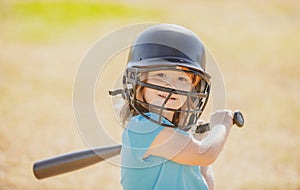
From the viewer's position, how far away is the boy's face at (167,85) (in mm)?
2803

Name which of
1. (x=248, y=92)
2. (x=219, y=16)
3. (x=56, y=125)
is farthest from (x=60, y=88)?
(x=219, y=16)

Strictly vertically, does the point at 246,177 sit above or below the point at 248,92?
above

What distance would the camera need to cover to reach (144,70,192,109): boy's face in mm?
2803

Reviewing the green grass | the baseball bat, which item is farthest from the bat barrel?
the green grass

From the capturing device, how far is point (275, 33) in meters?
11.7

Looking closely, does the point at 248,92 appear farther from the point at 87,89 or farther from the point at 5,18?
the point at 5,18

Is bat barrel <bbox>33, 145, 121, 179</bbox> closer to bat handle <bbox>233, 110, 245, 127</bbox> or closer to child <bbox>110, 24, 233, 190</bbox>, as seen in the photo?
child <bbox>110, 24, 233, 190</bbox>

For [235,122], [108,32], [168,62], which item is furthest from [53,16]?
[168,62]

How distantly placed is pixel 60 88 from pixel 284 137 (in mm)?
3059

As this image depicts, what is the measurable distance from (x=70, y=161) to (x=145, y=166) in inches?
23.7

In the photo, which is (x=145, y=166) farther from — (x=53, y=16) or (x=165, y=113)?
(x=53, y=16)

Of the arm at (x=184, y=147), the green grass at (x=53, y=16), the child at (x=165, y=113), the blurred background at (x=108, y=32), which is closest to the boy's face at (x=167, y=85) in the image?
the child at (x=165, y=113)

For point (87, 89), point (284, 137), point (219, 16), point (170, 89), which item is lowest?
point (219, 16)

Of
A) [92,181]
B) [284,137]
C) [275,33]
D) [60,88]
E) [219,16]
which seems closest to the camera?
[92,181]
